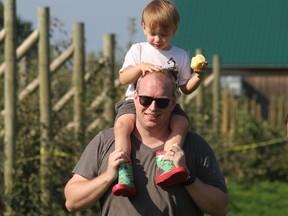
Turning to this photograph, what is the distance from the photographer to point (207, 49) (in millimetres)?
39781

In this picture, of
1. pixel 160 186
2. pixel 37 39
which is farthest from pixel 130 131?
pixel 37 39

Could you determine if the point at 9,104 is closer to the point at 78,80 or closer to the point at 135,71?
the point at 78,80

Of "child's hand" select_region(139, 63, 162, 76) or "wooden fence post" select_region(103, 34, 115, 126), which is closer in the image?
"child's hand" select_region(139, 63, 162, 76)

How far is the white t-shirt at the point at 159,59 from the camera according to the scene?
664cm

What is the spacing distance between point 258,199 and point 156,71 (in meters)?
12.3

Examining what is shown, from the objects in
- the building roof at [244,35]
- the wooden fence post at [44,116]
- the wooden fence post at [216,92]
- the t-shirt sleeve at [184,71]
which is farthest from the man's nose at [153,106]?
the building roof at [244,35]

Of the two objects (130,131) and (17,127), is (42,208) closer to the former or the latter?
(17,127)

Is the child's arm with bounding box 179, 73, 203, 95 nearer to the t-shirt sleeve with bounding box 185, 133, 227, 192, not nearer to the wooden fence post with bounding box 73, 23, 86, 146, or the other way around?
the t-shirt sleeve with bounding box 185, 133, 227, 192

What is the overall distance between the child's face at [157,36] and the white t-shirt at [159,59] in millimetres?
Result: 117

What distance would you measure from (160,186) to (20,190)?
185 inches

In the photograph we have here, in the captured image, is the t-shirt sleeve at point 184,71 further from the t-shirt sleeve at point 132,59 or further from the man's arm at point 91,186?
the man's arm at point 91,186

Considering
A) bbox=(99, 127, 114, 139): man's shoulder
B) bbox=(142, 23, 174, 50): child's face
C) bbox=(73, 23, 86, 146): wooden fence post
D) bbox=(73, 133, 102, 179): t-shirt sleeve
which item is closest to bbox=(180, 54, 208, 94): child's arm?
bbox=(142, 23, 174, 50): child's face

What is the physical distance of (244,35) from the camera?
40.5 metres

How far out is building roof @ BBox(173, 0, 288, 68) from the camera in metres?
40.1
